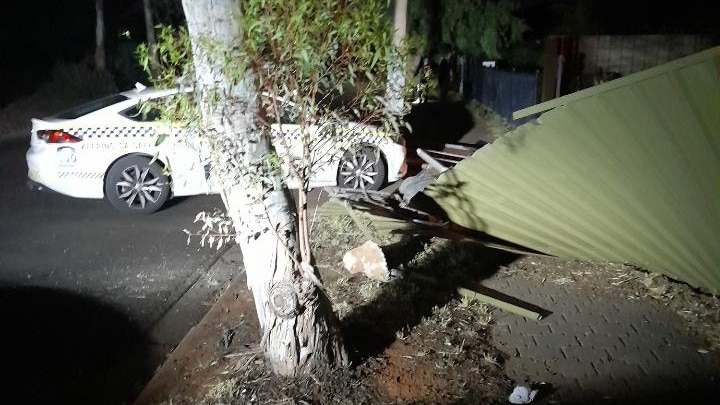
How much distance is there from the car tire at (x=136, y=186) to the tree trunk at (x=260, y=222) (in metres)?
4.12

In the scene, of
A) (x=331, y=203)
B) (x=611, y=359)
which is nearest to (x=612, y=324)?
(x=611, y=359)

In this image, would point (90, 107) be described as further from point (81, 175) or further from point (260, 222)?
point (260, 222)

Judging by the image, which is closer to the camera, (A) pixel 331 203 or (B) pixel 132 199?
(A) pixel 331 203

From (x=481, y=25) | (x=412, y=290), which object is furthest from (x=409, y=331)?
Result: (x=481, y=25)

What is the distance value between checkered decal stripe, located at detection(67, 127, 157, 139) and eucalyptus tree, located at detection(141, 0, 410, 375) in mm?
4055

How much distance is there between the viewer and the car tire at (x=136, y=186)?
7102 millimetres

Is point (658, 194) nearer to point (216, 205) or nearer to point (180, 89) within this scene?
point (180, 89)

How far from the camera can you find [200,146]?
316 centimetres

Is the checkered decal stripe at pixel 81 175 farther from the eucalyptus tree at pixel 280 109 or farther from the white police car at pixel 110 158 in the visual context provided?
the eucalyptus tree at pixel 280 109

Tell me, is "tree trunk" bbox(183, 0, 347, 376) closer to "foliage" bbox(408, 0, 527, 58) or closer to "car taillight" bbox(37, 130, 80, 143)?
"car taillight" bbox(37, 130, 80, 143)

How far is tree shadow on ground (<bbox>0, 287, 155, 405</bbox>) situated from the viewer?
3.88 m

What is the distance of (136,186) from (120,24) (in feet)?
62.9

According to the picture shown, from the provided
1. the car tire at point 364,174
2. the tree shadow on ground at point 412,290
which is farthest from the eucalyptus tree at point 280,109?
the car tire at point 364,174

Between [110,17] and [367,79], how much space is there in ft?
76.9
